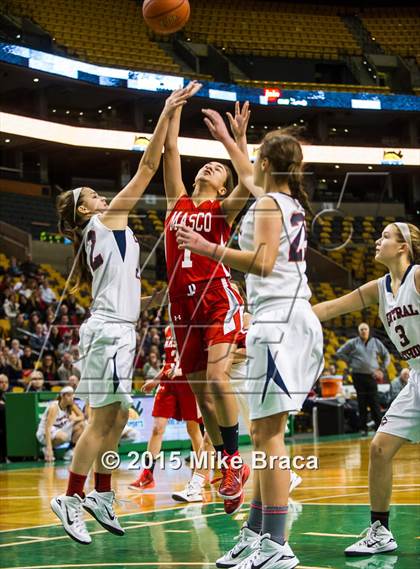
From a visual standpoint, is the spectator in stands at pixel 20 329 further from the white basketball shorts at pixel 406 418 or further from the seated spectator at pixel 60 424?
the white basketball shorts at pixel 406 418

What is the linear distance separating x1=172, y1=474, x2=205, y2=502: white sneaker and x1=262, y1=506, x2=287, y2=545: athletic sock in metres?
3.86

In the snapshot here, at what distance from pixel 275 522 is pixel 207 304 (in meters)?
2.02

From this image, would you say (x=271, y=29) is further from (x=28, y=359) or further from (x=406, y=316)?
(x=406, y=316)

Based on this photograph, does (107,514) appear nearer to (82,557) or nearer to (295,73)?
(82,557)

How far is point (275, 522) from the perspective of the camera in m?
4.21

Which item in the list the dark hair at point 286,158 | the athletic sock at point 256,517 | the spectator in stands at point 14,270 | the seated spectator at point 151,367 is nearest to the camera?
the dark hair at point 286,158

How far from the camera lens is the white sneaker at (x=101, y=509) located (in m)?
5.39

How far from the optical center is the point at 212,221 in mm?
5957

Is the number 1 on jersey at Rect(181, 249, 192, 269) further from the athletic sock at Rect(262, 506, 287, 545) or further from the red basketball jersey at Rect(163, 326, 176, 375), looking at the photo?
the red basketball jersey at Rect(163, 326, 176, 375)

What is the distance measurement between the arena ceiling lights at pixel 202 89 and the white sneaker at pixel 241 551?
2173 centimetres

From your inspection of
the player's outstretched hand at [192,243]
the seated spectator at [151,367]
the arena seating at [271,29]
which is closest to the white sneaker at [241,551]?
the player's outstretched hand at [192,243]

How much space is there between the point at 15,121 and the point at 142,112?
5.71 meters

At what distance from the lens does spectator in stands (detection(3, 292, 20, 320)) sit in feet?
58.4

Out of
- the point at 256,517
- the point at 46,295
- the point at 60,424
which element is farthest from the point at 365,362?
the point at 256,517
